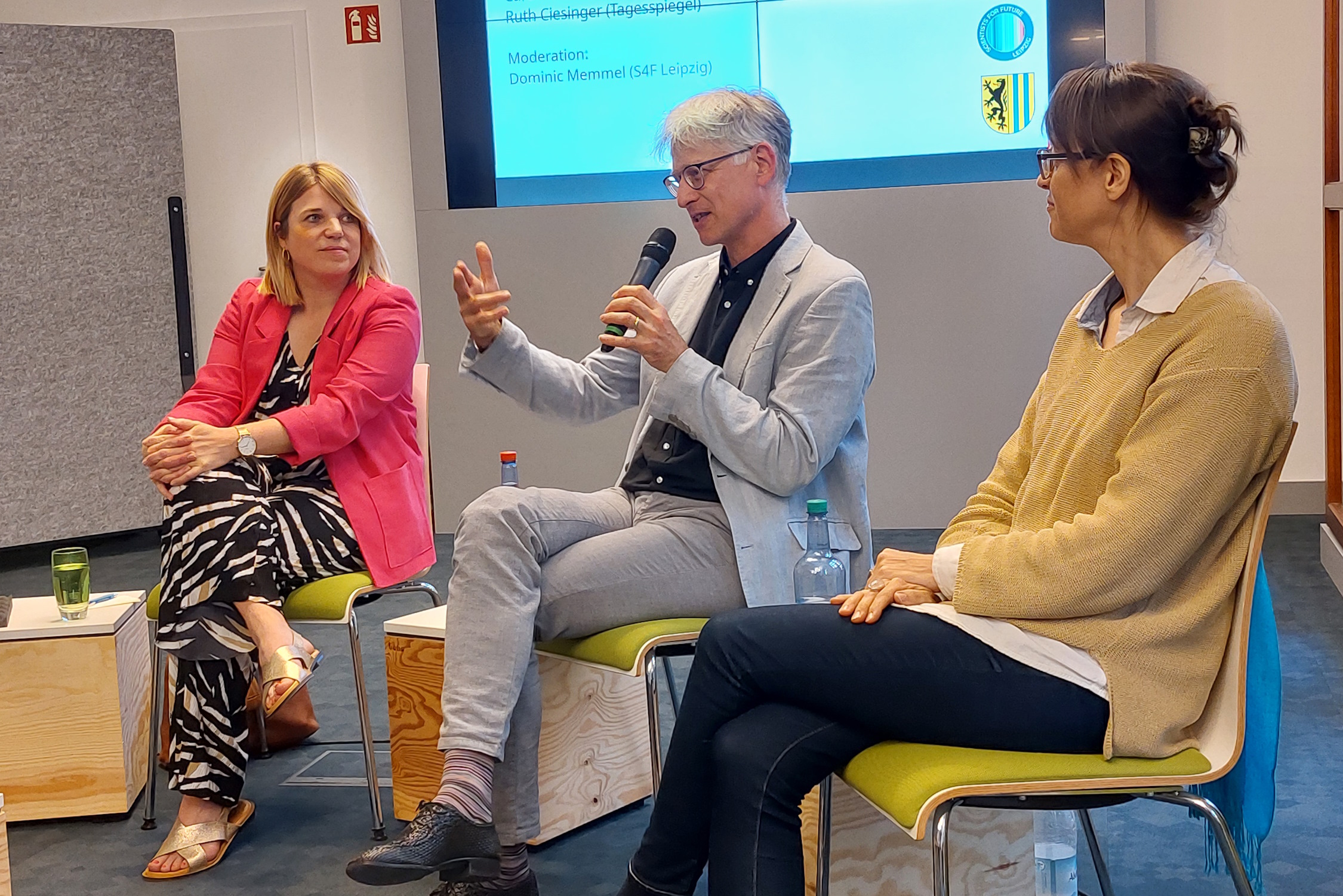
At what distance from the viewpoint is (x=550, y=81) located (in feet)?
16.0

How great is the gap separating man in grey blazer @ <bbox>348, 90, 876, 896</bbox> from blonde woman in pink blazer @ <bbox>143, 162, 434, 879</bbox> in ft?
1.39

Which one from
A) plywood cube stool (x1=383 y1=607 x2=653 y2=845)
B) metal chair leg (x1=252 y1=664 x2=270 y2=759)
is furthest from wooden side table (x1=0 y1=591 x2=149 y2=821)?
plywood cube stool (x1=383 y1=607 x2=653 y2=845)

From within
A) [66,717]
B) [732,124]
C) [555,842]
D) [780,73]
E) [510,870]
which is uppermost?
[780,73]

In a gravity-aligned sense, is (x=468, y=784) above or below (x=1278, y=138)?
below

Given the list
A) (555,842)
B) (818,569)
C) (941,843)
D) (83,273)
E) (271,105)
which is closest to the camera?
(941,843)

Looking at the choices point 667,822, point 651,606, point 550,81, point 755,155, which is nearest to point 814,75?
point 550,81

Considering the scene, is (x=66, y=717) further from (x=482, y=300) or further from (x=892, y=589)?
(x=892, y=589)

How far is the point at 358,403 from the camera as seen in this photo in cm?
253

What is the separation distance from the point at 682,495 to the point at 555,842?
67 cm

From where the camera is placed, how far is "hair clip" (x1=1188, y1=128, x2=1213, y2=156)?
56.8 inches

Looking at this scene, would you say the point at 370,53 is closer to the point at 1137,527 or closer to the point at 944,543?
the point at 944,543

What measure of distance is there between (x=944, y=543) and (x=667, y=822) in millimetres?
495

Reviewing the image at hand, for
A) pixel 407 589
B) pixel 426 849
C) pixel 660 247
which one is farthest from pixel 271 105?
pixel 426 849

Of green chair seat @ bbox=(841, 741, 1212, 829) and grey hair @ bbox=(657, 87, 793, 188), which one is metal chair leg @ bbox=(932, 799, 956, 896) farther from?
grey hair @ bbox=(657, 87, 793, 188)
